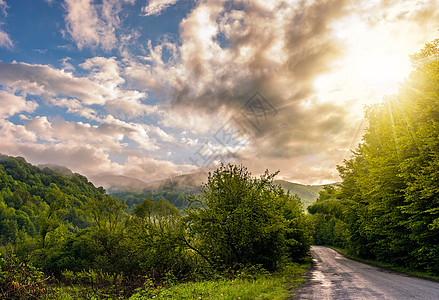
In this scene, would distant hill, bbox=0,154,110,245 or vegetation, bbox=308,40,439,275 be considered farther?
distant hill, bbox=0,154,110,245

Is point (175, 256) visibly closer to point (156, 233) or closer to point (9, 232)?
point (156, 233)

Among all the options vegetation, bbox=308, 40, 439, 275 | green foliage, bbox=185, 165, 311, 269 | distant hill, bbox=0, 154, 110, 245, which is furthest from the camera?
distant hill, bbox=0, 154, 110, 245

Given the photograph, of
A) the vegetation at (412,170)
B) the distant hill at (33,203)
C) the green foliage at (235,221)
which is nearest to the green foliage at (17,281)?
the green foliage at (235,221)

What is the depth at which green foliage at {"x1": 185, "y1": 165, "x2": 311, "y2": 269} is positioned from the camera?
1859 cm

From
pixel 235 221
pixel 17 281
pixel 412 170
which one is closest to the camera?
pixel 17 281

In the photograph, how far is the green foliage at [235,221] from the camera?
1859 cm

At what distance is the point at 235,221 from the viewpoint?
18.5 metres

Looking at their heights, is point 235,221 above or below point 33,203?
below

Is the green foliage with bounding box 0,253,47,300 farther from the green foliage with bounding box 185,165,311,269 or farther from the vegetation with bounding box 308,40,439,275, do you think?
the vegetation with bounding box 308,40,439,275

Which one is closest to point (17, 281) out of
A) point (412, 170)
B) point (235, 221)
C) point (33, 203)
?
point (235, 221)

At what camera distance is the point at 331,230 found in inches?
2778

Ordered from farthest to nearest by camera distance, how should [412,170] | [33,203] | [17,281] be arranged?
[33,203], [412,170], [17,281]

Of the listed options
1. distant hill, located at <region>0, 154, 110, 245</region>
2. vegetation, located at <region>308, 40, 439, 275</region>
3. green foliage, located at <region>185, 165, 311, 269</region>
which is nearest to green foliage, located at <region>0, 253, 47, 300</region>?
green foliage, located at <region>185, 165, 311, 269</region>

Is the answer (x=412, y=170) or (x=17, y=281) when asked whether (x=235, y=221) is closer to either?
(x=17, y=281)
